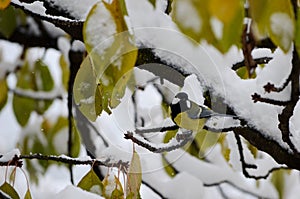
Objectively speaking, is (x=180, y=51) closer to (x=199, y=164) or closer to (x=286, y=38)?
(x=286, y=38)

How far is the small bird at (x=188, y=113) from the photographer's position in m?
0.75

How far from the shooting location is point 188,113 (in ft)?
2.48

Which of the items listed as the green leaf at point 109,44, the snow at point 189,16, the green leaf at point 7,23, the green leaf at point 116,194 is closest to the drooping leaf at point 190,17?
the snow at point 189,16

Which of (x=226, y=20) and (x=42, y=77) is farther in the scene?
(x=42, y=77)

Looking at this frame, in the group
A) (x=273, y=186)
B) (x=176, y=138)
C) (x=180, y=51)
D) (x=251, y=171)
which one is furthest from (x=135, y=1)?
(x=273, y=186)

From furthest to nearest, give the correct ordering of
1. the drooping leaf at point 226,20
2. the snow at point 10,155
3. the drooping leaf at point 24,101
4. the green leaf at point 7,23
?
the drooping leaf at point 24,101 < the green leaf at point 7,23 < the snow at point 10,155 < the drooping leaf at point 226,20

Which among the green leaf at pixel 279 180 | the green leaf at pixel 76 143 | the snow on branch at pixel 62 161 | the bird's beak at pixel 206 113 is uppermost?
the bird's beak at pixel 206 113

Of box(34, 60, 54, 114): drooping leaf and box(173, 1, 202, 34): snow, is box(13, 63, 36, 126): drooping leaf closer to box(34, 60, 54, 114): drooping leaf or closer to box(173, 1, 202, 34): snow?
box(34, 60, 54, 114): drooping leaf

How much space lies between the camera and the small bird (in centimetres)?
75

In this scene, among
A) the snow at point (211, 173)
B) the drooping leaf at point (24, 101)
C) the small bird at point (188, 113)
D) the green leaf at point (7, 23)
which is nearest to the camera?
the small bird at point (188, 113)

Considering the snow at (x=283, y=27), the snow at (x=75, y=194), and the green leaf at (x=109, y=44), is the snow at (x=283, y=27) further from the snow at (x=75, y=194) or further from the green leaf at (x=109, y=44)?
the snow at (x=75, y=194)

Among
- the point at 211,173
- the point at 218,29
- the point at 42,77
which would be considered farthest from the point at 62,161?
the point at 42,77

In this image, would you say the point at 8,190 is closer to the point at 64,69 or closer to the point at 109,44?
the point at 109,44

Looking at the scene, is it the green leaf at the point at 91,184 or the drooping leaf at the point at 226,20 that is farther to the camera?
the green leaf at the point at 91,184
